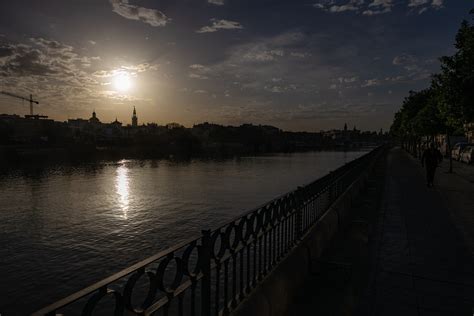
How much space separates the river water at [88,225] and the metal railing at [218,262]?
2423 millimetres

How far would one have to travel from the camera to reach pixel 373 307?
15.4 ft

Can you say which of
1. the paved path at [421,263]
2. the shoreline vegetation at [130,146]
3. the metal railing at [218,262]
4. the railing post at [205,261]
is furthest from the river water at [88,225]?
the shoreline vegetation at [130,146]

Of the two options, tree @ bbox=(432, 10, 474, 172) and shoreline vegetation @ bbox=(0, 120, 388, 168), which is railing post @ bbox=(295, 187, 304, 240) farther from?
shoreline vegetation @ bbox=(0, 120, 388, 168)

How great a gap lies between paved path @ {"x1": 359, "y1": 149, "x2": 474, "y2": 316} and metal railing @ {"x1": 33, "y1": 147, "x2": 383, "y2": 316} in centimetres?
152

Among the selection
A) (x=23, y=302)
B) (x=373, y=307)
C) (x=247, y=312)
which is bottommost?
(x=23, y=302)

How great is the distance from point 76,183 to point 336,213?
37.9m

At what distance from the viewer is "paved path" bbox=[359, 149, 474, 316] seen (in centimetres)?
471

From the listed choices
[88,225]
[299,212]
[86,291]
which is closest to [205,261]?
[86,291]

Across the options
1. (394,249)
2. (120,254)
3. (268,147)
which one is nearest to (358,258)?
(394,249)

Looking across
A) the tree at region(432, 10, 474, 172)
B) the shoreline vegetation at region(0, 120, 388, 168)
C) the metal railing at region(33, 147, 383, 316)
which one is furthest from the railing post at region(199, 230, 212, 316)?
the shoreline vegetation at region(0, 120, 388, 168)

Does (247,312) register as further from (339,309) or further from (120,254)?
(120,254)

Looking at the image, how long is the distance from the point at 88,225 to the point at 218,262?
61.3ft

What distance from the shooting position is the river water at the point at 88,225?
1190 centimetres

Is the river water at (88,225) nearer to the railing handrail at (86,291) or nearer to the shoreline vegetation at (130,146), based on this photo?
the railing handrail at (86,291)
